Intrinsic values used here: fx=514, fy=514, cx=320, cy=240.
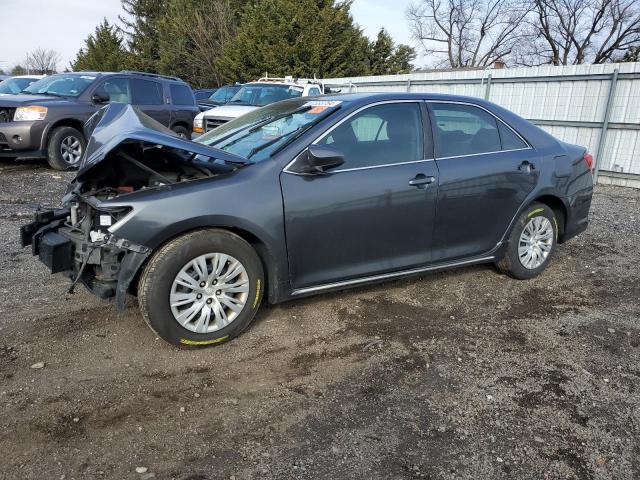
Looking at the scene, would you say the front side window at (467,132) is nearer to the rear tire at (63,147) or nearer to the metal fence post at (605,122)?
the rear tire at (63,147)

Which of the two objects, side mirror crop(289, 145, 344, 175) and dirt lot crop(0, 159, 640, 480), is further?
side mirror crop(289, 145, 344, 175)

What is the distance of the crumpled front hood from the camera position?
3248 millimetres

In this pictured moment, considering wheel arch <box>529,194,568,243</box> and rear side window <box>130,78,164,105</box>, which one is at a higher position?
rear side window <box>130,78,164,105</box>

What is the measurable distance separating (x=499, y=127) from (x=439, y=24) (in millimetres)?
52592

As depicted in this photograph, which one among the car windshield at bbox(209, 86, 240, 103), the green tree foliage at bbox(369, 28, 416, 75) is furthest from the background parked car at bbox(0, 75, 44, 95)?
the green tree foliage at bbox(369, 28, 416, 75)

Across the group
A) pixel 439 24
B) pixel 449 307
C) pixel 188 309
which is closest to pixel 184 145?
pixel 188 309

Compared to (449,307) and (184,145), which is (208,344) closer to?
(184,145)

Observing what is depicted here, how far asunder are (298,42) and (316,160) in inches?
1014

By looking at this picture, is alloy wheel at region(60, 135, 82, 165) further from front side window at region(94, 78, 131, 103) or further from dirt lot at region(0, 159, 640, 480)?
dirt lot at region(0, 159, 640, 480)

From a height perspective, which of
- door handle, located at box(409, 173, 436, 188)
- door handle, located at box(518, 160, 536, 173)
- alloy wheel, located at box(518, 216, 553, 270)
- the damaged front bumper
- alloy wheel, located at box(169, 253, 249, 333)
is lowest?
alloy wheel, located at box(518, 216, 553, 270)

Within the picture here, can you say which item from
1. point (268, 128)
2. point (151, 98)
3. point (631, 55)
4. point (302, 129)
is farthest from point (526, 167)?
point (631, 55)

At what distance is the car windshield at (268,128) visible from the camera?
377 cm

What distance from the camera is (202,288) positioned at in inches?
131

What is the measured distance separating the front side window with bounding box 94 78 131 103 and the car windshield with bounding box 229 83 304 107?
240cm
